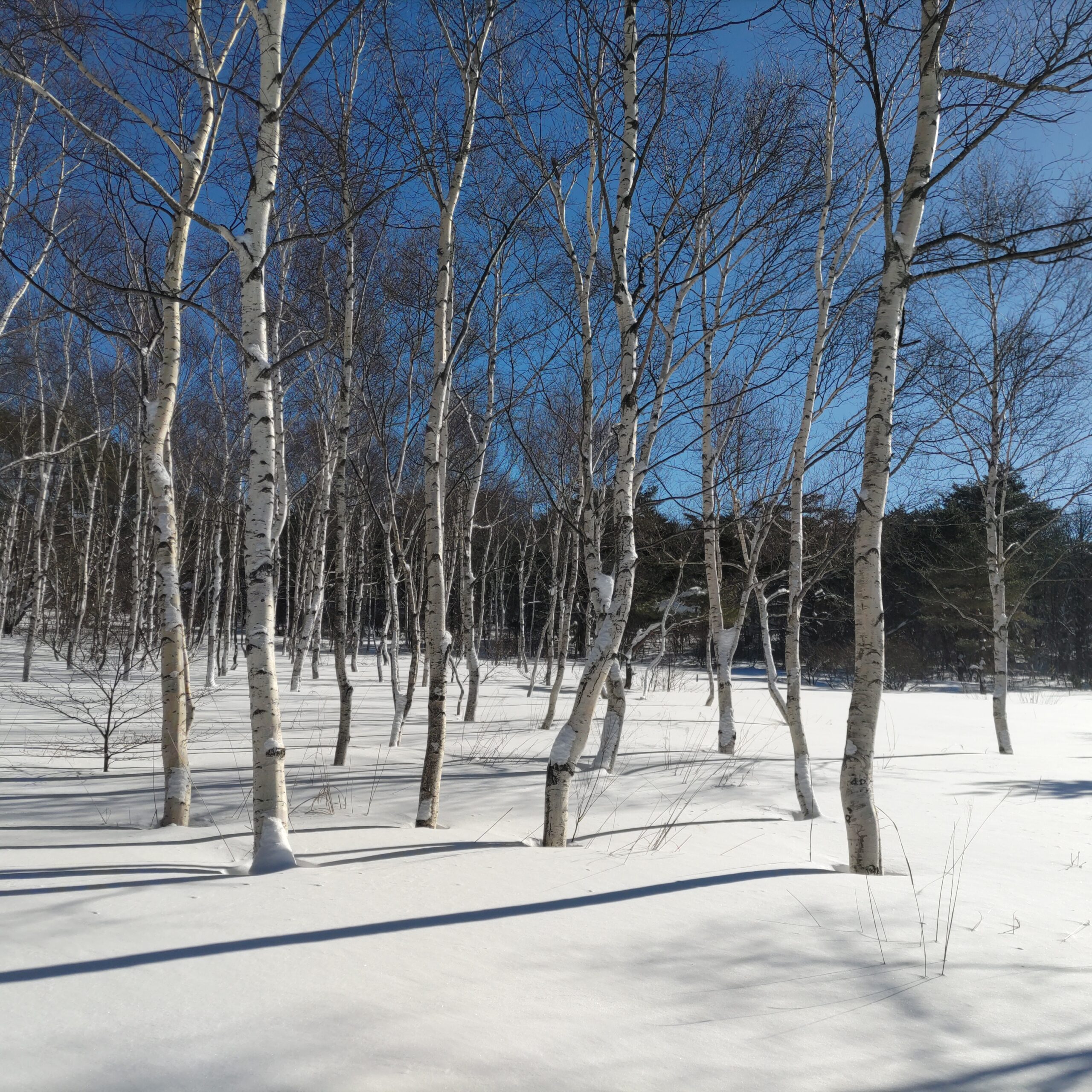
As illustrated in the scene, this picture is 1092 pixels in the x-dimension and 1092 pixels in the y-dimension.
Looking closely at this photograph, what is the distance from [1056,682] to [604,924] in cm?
3395

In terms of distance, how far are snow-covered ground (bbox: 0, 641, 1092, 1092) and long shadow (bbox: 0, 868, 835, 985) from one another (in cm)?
1

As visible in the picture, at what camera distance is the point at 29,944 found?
7.16 ft

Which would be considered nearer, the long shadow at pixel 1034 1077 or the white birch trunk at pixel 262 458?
the long shadow at pixel 1034 1077

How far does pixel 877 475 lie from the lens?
4.05 m

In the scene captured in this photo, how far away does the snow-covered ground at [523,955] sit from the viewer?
5.59 ft

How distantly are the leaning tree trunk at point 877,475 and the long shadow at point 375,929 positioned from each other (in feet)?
1.91

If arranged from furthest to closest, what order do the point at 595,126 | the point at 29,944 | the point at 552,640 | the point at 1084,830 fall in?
the point at 552,640, the point at 595,126, the point at 1084,830, the point at 29,944

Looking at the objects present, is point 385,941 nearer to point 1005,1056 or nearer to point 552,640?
point 1005,1056

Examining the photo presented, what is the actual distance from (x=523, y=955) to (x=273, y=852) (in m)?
1.54

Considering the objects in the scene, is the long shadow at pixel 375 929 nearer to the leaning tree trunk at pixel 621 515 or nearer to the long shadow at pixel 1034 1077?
the leaning tree trunk at pixel 621 515

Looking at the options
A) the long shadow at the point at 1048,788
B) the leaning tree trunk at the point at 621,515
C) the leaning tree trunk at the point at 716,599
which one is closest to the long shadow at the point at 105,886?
the leaning tree trunk at the point at 621,515

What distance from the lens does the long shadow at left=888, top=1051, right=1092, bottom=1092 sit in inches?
67.2

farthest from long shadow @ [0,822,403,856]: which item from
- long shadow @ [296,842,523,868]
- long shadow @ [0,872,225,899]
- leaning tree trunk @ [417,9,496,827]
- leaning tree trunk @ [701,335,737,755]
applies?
leaning tree trunk @ [701,335,737,755]

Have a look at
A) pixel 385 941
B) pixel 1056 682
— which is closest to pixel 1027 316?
pixel 385 941
